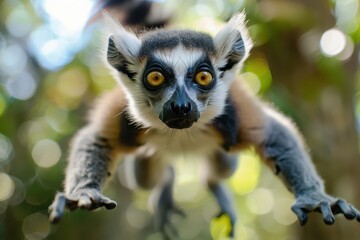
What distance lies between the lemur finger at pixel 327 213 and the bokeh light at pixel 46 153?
4137mm

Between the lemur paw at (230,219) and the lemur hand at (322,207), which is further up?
the lemur hand at (322,207)

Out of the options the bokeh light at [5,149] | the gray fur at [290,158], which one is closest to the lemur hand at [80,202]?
the gray fur at [290,158]

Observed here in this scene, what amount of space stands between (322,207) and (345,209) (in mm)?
122

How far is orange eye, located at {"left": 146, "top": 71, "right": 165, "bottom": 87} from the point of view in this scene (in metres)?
2.53

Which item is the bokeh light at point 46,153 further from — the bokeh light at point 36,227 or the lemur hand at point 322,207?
the lemur hand at point 322,207

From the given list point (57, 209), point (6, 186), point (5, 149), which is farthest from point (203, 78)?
point (6, 186)

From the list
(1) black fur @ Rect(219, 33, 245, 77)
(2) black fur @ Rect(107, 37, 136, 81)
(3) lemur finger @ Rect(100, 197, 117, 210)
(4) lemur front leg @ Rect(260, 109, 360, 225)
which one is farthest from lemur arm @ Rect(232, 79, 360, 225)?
(3) lemur finger @ Rect(100, 197, 117, 210)

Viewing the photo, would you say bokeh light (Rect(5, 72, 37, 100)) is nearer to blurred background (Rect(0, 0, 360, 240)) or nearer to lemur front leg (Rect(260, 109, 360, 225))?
blurred background (Rect(0, 0, 360, 240))

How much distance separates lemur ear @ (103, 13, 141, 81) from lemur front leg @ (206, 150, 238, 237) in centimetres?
127

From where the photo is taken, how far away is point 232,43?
2695 mm

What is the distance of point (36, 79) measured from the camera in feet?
16.9

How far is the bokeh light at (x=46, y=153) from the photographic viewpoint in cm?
607

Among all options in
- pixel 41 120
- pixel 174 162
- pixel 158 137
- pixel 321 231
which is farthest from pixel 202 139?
pixel 41 120

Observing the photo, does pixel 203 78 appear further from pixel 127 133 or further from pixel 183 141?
pixel 183 141
